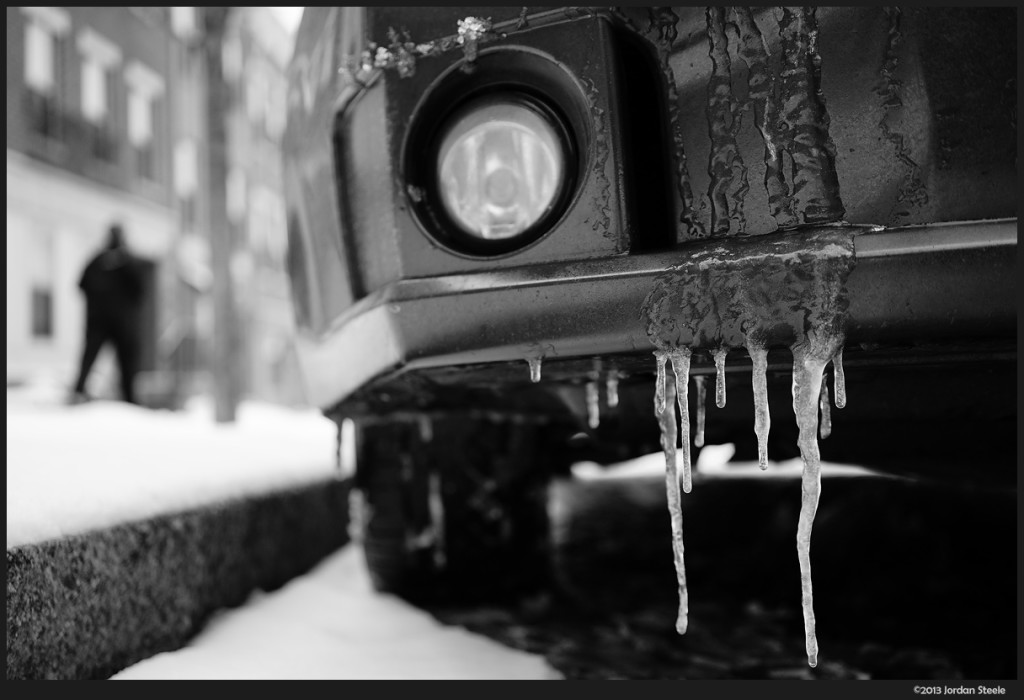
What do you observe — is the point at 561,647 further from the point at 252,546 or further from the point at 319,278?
the point at 319,278

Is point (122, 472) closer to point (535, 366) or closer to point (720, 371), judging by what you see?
point (535, 366)

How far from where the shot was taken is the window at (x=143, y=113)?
46.1 ft

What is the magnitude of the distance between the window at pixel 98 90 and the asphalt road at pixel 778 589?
493 inches

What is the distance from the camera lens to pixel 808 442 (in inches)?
44.6

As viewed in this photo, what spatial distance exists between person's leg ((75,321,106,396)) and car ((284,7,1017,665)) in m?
5.69

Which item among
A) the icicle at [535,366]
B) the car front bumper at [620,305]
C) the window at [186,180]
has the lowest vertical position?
the icicle at [535,366]

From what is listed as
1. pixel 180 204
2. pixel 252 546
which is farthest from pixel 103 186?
pixel 252 546

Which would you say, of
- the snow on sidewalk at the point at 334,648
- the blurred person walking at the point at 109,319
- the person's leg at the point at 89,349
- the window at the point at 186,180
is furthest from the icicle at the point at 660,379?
the window at the point at 186,180

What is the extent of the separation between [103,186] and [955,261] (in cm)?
1412

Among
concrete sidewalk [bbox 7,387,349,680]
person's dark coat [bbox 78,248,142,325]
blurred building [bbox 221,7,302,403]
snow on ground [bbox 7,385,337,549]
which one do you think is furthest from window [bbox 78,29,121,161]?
concrete sidewalk [bbox 7,387,349,680]

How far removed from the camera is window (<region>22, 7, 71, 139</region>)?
11.3m

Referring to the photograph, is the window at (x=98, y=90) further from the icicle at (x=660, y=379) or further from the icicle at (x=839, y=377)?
the icicle at (x=839, y=377)

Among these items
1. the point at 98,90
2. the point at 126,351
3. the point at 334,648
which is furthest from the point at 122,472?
the point at 98,90

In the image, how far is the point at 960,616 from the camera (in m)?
1.86
